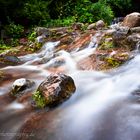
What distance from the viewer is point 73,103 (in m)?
6.02

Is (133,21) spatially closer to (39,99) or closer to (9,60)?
(9,60)

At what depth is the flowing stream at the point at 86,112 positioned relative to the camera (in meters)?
4.87

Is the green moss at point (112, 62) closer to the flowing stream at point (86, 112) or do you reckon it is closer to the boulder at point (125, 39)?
the flowing stream at point (86, 112)

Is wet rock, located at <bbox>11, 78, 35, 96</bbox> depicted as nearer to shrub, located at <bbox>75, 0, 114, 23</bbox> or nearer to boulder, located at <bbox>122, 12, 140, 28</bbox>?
boulder, located at <bbox>122, 12, 140, 28</bbox>

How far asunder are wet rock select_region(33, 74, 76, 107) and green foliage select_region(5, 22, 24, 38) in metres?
7.96

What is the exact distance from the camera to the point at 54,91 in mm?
5828

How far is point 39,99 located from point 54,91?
42 centimetres

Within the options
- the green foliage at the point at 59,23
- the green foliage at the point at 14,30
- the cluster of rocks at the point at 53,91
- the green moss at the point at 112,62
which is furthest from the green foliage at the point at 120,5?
the cluster of rocks at the point at 53,91

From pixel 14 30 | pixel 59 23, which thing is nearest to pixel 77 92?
pixel 14 30

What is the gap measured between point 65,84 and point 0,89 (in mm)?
1830

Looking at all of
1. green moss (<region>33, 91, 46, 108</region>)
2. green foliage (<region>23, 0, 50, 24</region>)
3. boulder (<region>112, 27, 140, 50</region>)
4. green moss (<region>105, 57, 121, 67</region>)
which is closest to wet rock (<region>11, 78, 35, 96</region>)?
green moss (<region>33, 91, 46, 108</region>)

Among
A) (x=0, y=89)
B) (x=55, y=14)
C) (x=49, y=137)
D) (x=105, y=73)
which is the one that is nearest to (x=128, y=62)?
(x=105, y=73)

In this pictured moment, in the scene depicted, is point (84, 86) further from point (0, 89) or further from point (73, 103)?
point (0, 89)

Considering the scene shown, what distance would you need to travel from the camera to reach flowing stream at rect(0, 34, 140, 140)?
192 inches
